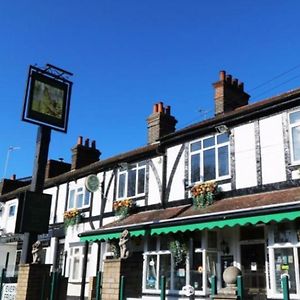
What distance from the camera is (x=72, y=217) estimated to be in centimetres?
2033

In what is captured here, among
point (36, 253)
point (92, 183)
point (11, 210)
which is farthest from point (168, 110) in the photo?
point (11, 210)

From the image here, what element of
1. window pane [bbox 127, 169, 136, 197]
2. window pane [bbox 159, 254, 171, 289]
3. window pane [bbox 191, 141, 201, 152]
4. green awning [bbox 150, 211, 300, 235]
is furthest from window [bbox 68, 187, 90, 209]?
green awning [bbox 150, 211, 300, 235]

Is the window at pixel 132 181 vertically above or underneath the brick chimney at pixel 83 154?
underneath

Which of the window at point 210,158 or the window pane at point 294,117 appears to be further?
the window at point 210,158

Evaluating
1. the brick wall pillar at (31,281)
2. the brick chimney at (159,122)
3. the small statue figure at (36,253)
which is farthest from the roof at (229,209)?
the brick chimney at (159,122)

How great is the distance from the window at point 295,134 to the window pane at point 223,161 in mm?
2365

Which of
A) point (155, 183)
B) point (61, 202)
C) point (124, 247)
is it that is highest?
point (61, 202)

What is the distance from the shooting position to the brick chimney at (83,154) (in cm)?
2245

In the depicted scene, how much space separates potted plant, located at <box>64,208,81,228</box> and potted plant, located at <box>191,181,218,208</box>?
761 centimetres

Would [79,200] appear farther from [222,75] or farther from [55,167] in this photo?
[222,75]

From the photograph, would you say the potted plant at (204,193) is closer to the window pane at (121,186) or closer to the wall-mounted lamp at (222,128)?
the wall-mounted lamp at (222,128)

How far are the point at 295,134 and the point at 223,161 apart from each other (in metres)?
2.61

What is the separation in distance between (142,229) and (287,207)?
16.6ft

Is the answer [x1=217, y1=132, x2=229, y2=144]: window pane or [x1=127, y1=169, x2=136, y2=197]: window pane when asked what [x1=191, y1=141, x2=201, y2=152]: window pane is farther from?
[x1=127, y1=169, x2=136, y2=197]: window pane
